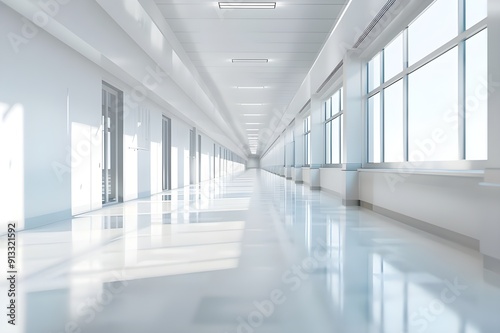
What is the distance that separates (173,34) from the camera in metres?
11.4

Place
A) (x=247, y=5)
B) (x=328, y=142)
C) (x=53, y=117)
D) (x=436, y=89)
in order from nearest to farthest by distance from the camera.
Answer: (x=436, y=89) < (x=53, y=117) < (x=247, y=5) < (x=328, y=142)

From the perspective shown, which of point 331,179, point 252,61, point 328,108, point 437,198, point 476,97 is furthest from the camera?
point 328,108

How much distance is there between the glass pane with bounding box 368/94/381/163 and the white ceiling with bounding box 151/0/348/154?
8.35 feet

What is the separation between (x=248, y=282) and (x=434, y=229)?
14.7 feet

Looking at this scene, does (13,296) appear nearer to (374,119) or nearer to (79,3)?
(79,3)

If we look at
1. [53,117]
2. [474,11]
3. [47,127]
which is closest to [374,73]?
[474,11]

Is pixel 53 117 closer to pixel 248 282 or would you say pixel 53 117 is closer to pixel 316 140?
pixel 248 282

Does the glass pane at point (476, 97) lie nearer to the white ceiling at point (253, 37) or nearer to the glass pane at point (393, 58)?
the glass pane at point (393, 58)

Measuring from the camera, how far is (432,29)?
25.9 feet

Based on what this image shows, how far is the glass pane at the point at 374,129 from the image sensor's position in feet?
37.5

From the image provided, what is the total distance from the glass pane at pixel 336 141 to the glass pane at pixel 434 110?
26.7 ft

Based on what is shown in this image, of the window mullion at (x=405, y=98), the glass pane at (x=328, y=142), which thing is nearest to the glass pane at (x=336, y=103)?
the glass pane at (x=328, y=142)

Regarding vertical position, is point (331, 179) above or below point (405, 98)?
below

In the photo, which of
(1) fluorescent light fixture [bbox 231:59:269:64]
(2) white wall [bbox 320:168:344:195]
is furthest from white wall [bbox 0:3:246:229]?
(2) white wall [bbox 320:168:344:195]
